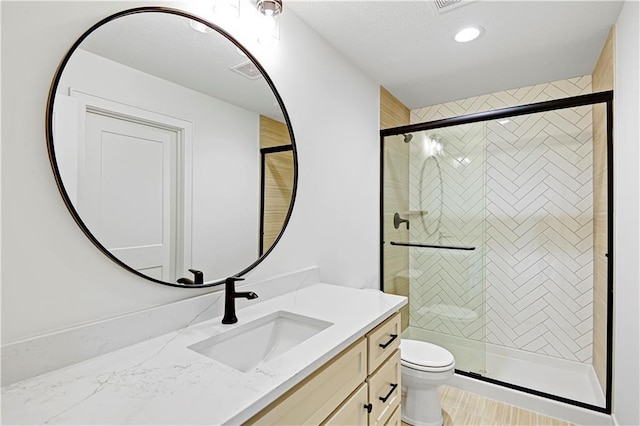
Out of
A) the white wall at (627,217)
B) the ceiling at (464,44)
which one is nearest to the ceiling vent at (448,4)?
the ceiling at (464,44)

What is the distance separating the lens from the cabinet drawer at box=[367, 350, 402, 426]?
127cm

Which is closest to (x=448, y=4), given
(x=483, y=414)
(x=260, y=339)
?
(x=260, y=339)

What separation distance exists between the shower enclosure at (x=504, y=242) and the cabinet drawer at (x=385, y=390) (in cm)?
121

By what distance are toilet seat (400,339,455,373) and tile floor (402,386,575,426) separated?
1.25ft

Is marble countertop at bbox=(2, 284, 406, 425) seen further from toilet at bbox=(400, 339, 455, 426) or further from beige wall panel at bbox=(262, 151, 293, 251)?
toilet at bbox=(400, 339, 455, 426)

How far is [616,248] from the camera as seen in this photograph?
1.81 meters

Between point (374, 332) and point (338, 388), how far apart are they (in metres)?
0.28

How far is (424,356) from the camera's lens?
2.06 m

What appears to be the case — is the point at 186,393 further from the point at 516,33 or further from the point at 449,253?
the point at 516,33

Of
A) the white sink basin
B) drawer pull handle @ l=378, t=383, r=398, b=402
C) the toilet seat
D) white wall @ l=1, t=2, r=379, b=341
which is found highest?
white wall @ l=1, t=2, r=379, b=341

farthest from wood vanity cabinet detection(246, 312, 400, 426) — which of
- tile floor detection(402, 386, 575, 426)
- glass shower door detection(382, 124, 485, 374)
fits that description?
glass shower door detection(382, 124, 485, 374)

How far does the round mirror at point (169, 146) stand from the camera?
37.2 inches

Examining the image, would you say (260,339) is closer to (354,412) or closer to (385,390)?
(354,412)

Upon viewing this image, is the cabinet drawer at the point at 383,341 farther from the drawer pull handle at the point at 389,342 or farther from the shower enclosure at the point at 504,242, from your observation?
the shower enclosure at the point at 504,242
